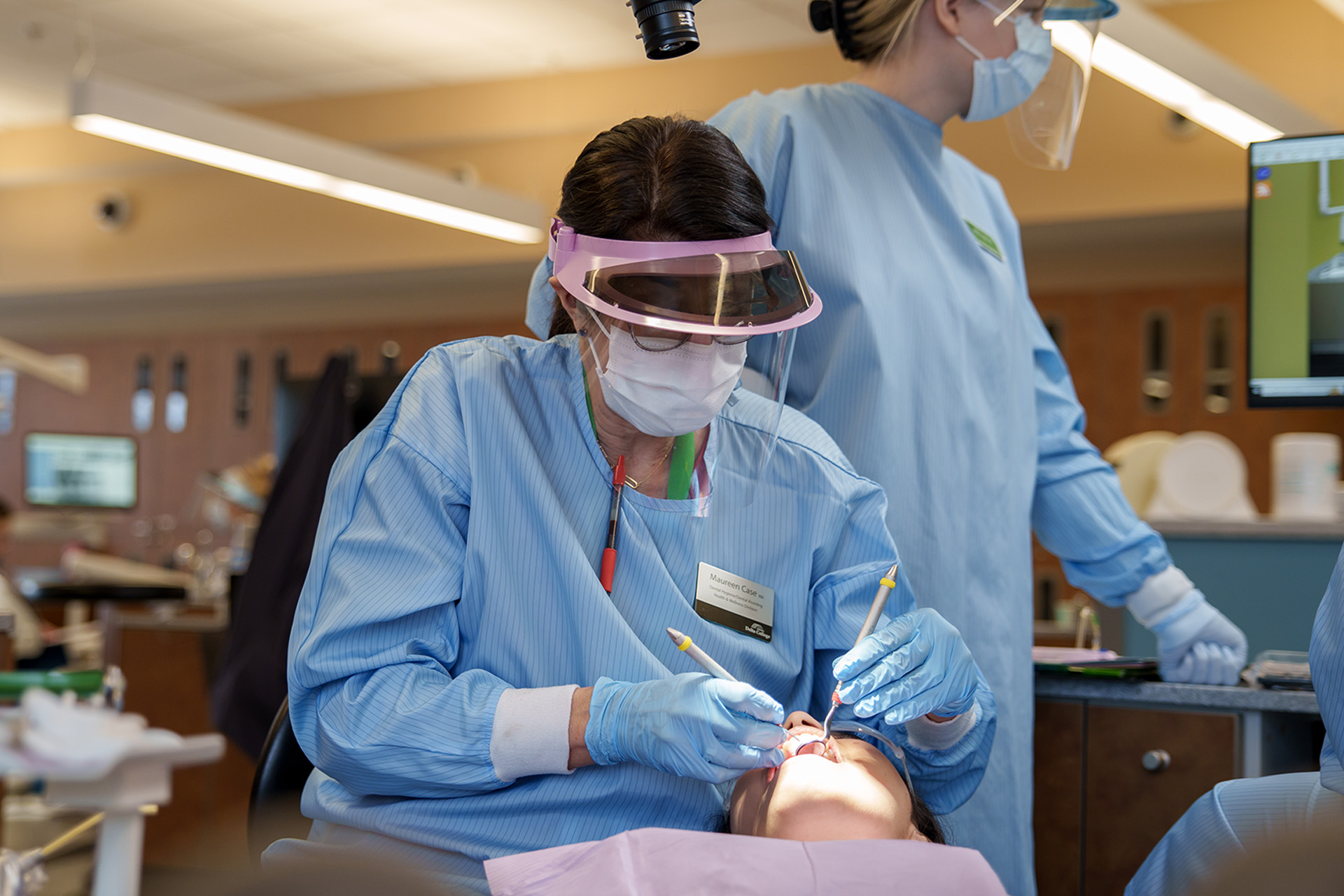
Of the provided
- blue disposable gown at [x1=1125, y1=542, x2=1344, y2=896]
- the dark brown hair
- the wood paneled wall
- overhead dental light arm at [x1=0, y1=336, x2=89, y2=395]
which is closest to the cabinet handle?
blue disposable gown at [x1=1125, y1=542, x2=1344, y2=896]

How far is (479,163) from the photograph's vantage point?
6801 millimetres

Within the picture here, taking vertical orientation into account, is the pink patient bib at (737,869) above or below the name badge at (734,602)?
below

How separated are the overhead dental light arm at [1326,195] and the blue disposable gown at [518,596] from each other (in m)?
0.84

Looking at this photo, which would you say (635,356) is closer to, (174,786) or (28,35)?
(174,786)

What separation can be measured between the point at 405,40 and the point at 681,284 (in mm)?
5248

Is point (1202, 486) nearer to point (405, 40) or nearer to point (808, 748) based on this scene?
point (808, 748)

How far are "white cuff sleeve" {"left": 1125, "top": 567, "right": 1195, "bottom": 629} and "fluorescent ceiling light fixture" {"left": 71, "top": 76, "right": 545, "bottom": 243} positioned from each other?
12.1 feet

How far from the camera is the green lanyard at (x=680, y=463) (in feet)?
4.56

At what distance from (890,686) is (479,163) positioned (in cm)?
594

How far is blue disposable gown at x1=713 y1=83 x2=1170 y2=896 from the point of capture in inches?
66.4

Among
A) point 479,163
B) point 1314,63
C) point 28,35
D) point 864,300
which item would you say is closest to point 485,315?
point 479,163

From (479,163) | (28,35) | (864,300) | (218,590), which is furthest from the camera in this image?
(479,163)

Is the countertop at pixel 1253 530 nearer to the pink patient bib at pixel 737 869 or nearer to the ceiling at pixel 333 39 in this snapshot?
the pink patient bib at pixel 737 869

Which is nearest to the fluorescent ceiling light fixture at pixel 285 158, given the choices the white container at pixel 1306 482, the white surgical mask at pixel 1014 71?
the white surgical mask at pixel 1014 71
